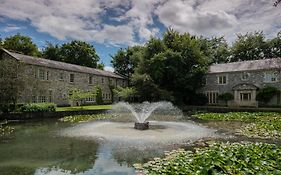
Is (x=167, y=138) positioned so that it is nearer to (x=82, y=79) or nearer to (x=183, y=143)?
(x=183, y=143)

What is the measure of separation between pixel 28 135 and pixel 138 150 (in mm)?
7604

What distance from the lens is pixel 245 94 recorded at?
3381cm

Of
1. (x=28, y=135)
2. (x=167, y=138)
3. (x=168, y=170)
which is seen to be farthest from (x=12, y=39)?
(x=168, y=170)

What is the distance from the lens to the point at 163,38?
39.4m

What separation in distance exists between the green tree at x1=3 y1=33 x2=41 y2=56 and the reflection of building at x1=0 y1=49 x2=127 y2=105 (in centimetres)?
2023

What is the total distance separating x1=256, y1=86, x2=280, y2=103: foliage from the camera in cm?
3112

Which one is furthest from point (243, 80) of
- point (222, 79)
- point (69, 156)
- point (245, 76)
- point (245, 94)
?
point (69, 156)

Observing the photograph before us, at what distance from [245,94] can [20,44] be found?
4495 centimetres

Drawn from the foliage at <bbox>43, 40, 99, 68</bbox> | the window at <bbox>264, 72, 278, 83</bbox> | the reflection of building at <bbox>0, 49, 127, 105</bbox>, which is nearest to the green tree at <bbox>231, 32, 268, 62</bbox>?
the window at <bbox>264, 72, 278, 83</bbox>

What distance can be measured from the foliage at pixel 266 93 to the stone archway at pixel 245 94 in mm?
712

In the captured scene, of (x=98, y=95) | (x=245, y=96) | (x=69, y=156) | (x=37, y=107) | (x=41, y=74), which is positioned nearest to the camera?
(x=69, y=156)

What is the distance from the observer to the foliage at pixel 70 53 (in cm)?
5728

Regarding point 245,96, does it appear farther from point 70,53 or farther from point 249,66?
point 70,53

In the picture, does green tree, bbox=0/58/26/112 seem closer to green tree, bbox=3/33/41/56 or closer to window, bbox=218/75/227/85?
window, bbox=218/75/227/85
